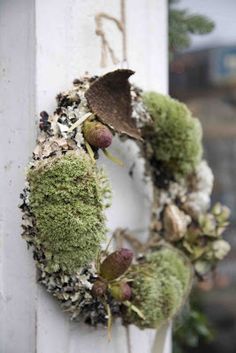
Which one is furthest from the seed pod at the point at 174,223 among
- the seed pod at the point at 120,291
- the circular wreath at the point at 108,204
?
the seed pod at the point at 120,291

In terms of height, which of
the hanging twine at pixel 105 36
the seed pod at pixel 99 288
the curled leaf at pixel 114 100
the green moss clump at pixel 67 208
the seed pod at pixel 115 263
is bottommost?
the seed pod at pixel 99 288

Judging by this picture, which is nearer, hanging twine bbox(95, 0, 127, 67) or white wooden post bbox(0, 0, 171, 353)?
white wooden post bbox(0, 0, 171, 353)

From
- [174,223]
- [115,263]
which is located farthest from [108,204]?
[174,223]

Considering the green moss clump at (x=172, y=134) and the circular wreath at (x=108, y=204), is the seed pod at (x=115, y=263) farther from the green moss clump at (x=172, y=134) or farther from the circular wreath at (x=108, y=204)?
the green moss clump at (x=172, y=134)

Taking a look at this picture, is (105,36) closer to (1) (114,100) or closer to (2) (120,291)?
(1) (114,100)

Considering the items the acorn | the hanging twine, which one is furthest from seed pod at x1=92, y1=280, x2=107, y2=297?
the hanging twine

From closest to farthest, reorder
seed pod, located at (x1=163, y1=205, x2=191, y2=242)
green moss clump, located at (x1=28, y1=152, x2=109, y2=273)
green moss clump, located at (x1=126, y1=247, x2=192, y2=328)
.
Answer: green moss clump, located at (x1=28, y1=152, x2=109, y2=273) < green moss clump, located at (x1=126, y1=247, x2=192, y2=328) < seed pod, located at (x1=163, y1=205, x2=191, y2=242)

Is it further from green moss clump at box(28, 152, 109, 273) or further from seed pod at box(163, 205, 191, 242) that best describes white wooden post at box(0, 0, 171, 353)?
seed pod at box(163, 205, 191, 242)
